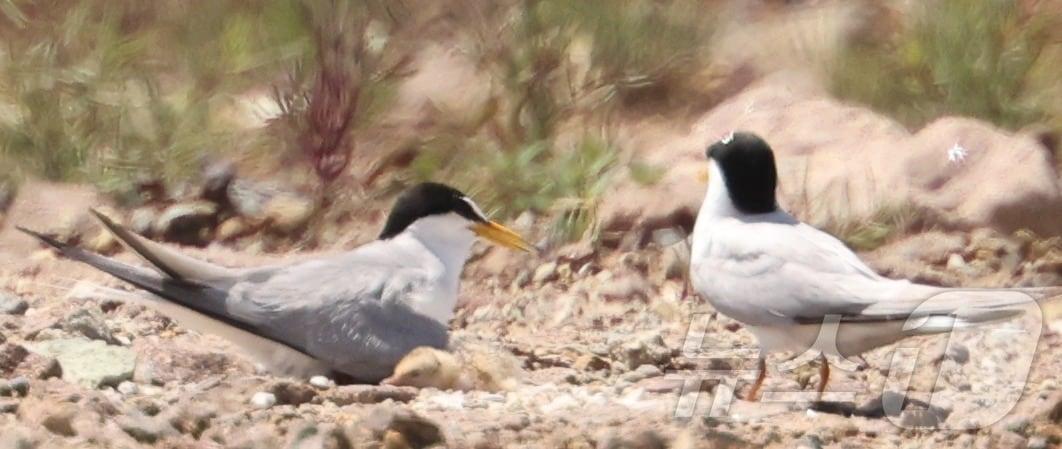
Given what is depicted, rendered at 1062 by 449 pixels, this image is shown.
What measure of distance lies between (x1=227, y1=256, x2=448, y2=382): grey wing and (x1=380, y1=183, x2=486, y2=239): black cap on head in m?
0.34

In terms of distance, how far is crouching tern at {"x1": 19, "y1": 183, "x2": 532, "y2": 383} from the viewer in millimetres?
4570

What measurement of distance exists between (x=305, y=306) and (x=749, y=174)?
104cm

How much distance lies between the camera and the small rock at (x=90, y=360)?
4.34m

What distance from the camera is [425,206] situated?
5039mm

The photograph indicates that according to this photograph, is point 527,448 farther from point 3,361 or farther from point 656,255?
point 656,255

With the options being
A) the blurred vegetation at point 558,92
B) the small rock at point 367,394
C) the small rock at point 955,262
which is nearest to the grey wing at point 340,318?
the small rock at point 367,394

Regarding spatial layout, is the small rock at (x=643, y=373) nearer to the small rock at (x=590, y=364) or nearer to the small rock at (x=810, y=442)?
the small rock at (x=590, y=364)

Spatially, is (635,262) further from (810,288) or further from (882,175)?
(810,288)

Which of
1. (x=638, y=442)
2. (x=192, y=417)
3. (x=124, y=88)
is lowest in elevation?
(x=638, y=442)

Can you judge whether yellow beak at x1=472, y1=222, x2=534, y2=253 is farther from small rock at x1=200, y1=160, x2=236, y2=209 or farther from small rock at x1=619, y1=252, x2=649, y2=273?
small rock at x1=200, y1=160, x2=236, y2=209

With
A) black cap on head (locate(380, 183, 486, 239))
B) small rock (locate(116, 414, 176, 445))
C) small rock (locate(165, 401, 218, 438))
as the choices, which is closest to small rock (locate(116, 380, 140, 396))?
small rock (locate(165, 401, 218, 438))

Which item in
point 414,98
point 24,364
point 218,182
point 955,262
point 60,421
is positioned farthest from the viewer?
point 414,98

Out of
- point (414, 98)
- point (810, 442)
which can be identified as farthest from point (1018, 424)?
point (414, 98)

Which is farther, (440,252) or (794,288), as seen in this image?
(440,252)
